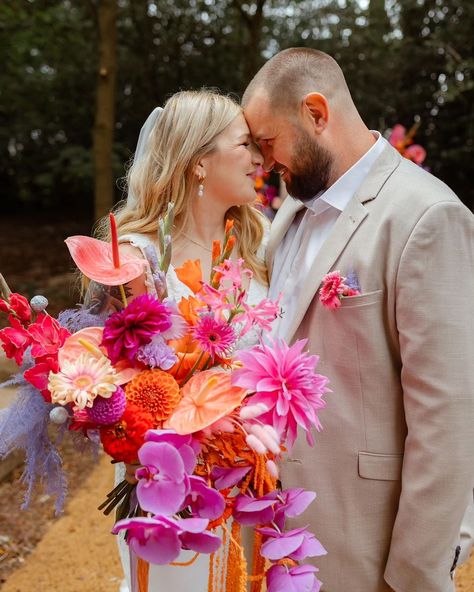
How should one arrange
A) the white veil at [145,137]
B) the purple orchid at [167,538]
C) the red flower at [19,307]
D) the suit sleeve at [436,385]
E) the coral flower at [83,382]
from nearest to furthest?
the purple orchid at [167,538] → the coral flower at [83,382] → the red flower at [19,307] → the suit sleeve at [436,385] → the white veil at [145,137]

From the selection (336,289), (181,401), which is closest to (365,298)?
(336,289)

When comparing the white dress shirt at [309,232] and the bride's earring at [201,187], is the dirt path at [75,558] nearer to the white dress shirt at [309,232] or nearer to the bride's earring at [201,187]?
the white dress shirt at [309,232]

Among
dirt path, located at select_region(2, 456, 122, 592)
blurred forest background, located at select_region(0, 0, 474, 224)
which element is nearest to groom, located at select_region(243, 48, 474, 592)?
dirt path, located at select_region(2, 456, 122, 592)

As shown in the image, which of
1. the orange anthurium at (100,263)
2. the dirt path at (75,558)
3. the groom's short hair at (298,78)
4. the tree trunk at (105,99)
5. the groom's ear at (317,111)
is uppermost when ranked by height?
the groom's short hair at (298,78)

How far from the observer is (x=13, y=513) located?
4465 millimetres

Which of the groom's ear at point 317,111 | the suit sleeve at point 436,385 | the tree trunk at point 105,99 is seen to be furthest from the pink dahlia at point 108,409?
the tree trunk at point 105,99

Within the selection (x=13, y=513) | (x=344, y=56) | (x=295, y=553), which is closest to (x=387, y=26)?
(x=344, y=56)

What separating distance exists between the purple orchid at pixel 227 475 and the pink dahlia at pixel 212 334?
0.85 feet

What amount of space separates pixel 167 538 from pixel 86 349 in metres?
0.45

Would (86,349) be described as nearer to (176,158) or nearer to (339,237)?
(339,237)

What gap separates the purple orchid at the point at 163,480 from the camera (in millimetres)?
1293

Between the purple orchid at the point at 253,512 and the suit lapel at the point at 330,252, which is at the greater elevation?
the suit lapel at the point at 330,252

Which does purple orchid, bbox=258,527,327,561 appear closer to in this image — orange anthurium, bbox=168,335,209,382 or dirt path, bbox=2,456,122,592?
orange anthurium, bbox=168,335,209,382

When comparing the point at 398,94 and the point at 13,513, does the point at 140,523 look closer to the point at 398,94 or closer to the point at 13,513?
the point at 13,513
